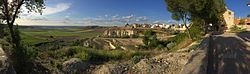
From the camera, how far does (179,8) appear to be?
44.6m

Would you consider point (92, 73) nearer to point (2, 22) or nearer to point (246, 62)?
point (2, 22)

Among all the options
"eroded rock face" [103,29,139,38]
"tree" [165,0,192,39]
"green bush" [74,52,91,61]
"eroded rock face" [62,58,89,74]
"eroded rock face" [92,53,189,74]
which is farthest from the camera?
"eroded rock face" [103,29,139,38]

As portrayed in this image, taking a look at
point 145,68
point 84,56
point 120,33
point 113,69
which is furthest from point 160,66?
point 120,33

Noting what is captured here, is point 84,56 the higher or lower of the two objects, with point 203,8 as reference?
lower

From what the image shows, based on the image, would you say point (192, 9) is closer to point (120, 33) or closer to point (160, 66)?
point (160, 66)

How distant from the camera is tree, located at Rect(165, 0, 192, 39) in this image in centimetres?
4372

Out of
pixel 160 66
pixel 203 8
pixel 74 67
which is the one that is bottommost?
pixel 160 66

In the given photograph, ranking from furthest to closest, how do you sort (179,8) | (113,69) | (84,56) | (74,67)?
(179,8)
(84,56)
(74,67)
(113,69)

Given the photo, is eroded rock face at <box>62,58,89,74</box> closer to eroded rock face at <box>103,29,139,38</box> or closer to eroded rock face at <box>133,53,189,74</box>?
eroded rock face at <box>133,53,189,74</box>

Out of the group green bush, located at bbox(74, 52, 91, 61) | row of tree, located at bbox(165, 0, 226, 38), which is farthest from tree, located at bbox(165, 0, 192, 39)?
green bush, located at bbox(74, 52, 91, 61)

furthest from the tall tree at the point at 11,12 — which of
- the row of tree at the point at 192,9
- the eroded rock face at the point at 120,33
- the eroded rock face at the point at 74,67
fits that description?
the eroded rock face at the point at 120,33

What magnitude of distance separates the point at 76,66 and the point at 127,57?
5.82 meters

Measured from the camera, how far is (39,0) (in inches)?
703

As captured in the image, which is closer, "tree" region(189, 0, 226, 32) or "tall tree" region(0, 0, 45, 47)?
"tall tree" region(0, 0, 45, 47)
